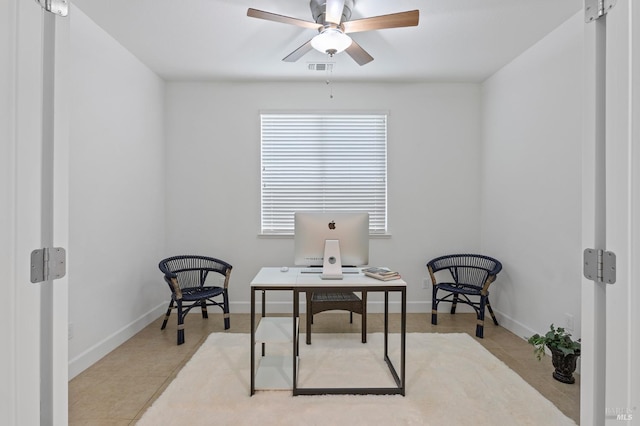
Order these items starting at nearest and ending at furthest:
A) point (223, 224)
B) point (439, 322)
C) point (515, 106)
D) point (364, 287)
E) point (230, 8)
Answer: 1. point (364, 287)
2. point (230, 8)
3. point (515, 106)
4. point (439, 322)
5. point (223, 224)

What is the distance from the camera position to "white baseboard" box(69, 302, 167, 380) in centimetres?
265

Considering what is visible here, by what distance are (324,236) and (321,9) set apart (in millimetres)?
1695

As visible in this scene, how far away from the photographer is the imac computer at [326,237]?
2.62 metres

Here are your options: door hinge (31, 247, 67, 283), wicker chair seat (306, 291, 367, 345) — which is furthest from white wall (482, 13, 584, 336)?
door hinge (31, 247, 67, 283)

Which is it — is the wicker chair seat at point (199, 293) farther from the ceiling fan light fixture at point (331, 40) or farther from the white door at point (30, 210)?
the ceiling fan light fixture at point (331, 40)

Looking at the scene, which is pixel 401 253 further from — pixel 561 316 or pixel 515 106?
pixel 515 106

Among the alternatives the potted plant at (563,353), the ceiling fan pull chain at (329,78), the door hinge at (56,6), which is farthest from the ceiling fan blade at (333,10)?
the potted plant at (563,353)

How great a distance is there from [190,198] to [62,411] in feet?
10.9

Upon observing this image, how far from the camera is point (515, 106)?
359 cm

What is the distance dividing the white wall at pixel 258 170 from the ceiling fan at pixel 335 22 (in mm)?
1691

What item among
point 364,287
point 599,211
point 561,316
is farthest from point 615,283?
point 561,316

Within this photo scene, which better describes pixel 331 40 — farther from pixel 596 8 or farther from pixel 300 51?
pixel 596 8

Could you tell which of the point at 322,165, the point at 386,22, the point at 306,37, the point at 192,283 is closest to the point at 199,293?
the point at 192,283

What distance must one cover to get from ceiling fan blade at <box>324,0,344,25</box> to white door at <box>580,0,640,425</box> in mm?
1537
